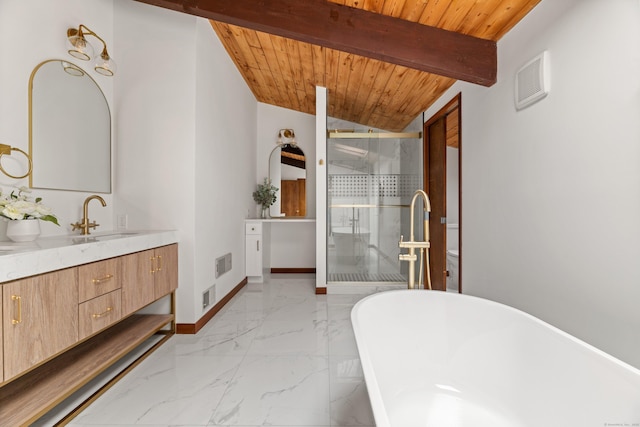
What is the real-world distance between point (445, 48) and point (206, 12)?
1.69 meters

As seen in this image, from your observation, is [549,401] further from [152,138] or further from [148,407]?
[152,138]

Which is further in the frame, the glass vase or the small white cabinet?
the small white cabinet

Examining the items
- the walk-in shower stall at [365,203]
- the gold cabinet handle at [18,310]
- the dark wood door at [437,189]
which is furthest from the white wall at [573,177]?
the gold cabinet handle at [18,310]

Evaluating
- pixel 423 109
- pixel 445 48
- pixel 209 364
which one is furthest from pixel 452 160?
pixel 209 364

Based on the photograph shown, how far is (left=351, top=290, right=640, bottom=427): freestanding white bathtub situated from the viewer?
0.97m

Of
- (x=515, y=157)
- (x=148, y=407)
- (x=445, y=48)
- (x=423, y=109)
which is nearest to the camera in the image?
(x=148, y=407)

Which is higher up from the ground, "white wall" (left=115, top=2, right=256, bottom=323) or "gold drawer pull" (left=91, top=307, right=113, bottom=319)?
"white wall" (left=115, top=2, right=256, bottom=323)

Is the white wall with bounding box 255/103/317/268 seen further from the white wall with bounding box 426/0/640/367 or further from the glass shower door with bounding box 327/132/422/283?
the white wall with bounding box 426/0/640/367

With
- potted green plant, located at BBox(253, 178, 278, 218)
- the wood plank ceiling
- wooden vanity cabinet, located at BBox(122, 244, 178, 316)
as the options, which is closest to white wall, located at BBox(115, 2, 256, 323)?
wooden vanity cabinet, located at BBox(122, 244, 178, 316)

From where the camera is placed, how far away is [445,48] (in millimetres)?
2068

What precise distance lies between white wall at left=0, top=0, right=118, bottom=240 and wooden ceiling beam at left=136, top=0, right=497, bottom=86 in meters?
0.56

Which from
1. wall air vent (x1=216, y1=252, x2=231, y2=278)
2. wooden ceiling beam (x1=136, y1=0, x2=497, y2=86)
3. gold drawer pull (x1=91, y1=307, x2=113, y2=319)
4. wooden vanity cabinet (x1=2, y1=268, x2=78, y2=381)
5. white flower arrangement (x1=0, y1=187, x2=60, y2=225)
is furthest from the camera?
wall air vent (x1=216, y1=252, x2=231, y2=278)

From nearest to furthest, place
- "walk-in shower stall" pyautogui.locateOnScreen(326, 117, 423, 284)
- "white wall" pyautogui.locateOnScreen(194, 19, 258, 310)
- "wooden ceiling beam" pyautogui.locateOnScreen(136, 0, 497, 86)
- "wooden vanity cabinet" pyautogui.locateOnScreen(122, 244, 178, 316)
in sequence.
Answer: "wooden vanity cabinet" pyautogui.locateOnScreen(122, 244, 178, 316) → "wooden ceiling beam" pyautogui.locateOnScreen(136, 0, 497, 86) → "white wall" pyautogui.locateOnScreen(194, 19, 258, 310) → "walk-in shower stall" pyautogui.locateOnScreen(326, 117, 423, 284)

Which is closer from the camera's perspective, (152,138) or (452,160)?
(152,138)
